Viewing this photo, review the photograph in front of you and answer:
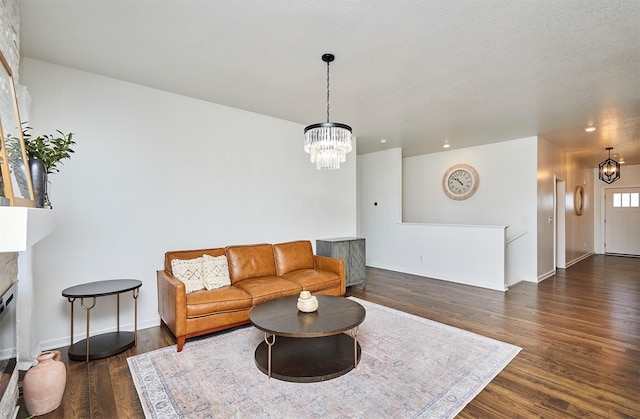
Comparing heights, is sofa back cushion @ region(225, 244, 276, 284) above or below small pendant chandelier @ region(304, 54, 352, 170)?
below

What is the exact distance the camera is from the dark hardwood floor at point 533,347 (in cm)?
200

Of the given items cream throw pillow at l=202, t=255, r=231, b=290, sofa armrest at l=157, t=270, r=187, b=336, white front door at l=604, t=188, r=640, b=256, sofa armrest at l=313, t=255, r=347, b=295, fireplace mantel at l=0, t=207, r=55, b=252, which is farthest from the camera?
white front door at l=604, t=188, r=640, b=256

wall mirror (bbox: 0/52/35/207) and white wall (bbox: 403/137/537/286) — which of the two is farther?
white wall (bbox: 403/137/537/286)

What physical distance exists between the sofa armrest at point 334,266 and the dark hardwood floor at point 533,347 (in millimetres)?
563

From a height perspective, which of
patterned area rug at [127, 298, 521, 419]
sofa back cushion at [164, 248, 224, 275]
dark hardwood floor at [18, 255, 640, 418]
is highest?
sofa back cushion at [164, 248, 224, 275]

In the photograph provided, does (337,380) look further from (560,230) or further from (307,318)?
(560,230)

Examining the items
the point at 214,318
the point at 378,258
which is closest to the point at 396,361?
the point at 214,318

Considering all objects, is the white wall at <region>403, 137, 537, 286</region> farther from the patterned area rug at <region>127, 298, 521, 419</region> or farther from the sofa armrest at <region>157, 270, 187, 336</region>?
the sofa armrest at <region>157, 270, 187, 336</region>

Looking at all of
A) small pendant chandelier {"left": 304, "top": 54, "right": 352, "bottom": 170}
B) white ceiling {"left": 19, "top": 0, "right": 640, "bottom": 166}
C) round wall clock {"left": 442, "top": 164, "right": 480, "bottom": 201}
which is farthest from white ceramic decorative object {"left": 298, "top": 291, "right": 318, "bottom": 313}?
round wall clock {"left": 442, "top": 164, "right": 480, "bottom": 201}

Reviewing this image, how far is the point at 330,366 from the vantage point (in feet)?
7.84

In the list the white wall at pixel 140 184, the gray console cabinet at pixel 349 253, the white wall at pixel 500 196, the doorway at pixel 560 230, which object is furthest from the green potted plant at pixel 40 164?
the doorway at pixel 560 230

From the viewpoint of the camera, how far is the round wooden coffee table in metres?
2.26

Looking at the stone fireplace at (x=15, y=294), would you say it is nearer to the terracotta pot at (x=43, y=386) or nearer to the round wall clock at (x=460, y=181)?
the terracotta pot at (x=43, y=386)

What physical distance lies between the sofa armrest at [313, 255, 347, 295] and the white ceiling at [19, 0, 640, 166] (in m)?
2.04
